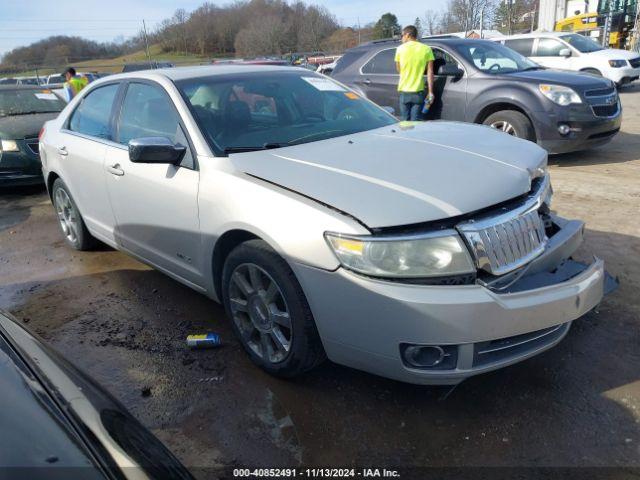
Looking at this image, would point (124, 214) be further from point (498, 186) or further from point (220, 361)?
point (498, 186)

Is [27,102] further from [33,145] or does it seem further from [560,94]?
[560,94]

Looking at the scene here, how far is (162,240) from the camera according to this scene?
3.49 meters

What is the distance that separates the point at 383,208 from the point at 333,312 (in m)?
0.52

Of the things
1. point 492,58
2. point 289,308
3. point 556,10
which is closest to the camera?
point 289,308

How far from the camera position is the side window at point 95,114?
410 cm

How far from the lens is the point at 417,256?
89.1 inches

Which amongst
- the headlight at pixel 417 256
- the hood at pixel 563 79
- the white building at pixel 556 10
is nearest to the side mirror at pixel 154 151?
the headlight at pixel 417 256

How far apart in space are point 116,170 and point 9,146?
16.1ft

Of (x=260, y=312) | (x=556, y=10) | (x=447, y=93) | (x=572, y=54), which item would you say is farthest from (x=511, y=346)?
(x=556, y=10)

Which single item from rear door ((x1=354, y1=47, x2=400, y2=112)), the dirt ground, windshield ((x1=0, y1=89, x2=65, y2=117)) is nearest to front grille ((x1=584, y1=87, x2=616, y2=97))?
rear door ((x1=354, y1=47, x2=400, y2=112))

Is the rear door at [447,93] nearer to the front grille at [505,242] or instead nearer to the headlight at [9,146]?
the front grille at [505,242]

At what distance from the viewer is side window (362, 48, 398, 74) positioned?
837 centimetres

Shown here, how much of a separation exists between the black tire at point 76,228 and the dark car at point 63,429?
332cm

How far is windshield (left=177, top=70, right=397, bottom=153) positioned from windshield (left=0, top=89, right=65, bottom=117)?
675cm
